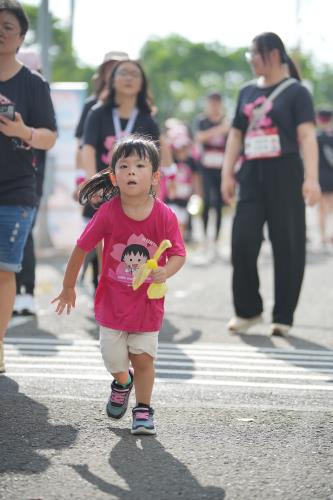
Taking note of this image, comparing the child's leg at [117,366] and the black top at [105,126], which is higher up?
the black top at [105,126]

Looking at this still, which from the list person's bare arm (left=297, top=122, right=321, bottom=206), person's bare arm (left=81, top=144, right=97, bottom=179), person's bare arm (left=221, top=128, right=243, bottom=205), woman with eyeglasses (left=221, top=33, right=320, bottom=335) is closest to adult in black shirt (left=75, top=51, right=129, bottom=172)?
person's bare arm (left=81, top=144, right=97, bottom=179)

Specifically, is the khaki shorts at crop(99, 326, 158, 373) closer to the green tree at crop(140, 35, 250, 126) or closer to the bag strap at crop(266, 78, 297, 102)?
the bag strap at crop(266, 78, 297, 102)

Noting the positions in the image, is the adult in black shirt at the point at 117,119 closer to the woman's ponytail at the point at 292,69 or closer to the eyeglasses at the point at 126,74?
the eyeglasses at the point at 126,74

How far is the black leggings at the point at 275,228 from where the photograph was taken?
7867mm

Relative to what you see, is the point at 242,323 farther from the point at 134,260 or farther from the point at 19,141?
the point at 134,260

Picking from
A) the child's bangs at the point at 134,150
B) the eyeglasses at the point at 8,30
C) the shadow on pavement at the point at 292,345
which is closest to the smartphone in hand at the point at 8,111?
the eyeglasses at the point at 8,30

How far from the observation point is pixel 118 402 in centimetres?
492

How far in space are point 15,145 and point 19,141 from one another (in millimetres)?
31

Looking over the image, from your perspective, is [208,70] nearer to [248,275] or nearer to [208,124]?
[208,124]

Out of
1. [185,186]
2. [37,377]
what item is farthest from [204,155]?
[37,377]

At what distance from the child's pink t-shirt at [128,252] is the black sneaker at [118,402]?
0.31 m

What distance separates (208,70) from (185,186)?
96708 mm

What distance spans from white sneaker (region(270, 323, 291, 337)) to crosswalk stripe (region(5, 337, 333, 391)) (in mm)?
591

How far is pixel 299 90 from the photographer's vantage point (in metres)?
7.69
